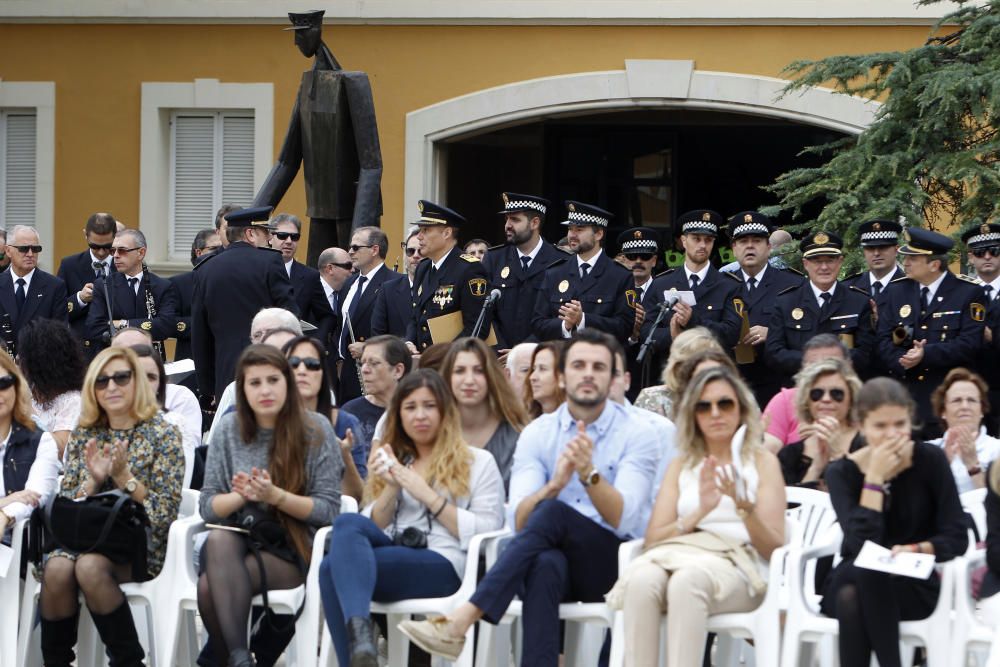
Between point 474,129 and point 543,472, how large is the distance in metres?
11.6

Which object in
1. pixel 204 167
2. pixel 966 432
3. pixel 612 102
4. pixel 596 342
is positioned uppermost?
pixel 612 102

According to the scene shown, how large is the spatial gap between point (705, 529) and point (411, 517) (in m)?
1.21

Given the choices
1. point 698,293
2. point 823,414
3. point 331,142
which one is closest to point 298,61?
point 331,142

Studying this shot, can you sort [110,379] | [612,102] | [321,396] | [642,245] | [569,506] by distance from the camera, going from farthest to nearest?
1. [612,102]
2. [642,245]
3. [321,396]
4. [110,379]
5. [569,506]

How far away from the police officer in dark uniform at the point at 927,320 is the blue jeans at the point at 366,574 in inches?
140

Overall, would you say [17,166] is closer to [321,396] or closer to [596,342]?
[321,396]

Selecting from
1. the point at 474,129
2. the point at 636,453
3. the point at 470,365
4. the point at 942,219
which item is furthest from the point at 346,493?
the point at 474,129

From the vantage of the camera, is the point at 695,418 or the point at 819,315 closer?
the point at 695,418

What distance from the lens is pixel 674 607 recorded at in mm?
6316

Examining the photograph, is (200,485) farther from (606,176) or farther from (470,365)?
(606,176)

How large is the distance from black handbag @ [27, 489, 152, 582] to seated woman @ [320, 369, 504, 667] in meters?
0.82

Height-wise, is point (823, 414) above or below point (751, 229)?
below

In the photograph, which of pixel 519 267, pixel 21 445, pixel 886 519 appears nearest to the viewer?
pixel 886 519

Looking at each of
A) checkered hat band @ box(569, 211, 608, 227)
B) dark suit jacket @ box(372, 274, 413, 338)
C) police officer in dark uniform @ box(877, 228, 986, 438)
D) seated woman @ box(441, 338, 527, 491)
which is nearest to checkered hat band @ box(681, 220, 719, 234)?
checkered hat band @ box(569, 211, 608, 227)
